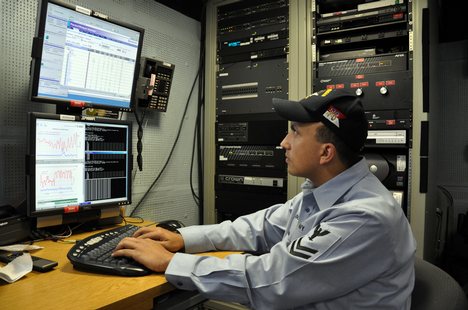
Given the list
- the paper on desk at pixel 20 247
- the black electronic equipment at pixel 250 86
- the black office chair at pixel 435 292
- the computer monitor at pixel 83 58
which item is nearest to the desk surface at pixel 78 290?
the paper on desk at pixel 20 247

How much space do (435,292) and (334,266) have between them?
0.23m

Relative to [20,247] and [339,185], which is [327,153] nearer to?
[339,185]

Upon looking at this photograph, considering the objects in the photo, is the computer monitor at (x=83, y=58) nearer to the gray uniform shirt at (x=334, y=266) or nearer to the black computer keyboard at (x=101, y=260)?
the black computer keyboard at (x=101, y=260)

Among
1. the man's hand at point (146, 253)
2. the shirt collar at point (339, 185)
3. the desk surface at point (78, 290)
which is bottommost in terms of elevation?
the desk surface at point (78, 290)

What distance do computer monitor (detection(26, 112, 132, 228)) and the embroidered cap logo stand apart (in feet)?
3.09

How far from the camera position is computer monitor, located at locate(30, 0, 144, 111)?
4.42 feet

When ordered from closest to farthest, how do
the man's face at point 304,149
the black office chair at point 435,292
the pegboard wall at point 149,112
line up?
the black office chair at point 435,292 < the man's face at point 304,149 < the pegboard wall at point 149,112

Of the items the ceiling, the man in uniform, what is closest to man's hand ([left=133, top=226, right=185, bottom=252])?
the man in uniform

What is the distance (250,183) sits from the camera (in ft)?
7.20

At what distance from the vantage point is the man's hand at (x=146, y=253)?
0.99 m

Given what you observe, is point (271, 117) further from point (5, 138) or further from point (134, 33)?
point (5, 138)

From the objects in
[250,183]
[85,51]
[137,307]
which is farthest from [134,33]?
[137,307]

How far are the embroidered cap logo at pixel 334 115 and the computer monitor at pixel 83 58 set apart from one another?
1.03m

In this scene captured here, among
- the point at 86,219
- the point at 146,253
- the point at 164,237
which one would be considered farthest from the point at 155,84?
the point at 146,253
